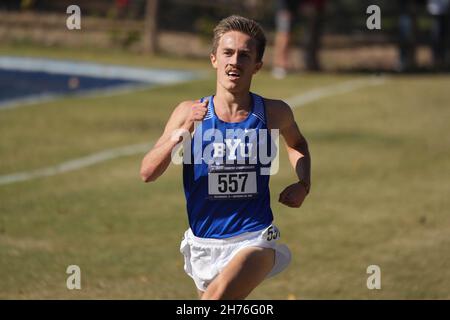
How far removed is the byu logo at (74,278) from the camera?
897 cm

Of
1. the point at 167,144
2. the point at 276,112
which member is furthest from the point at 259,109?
the point at 167,144

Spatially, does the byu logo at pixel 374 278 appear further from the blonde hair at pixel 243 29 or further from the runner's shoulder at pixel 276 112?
the blonde hair at pixel 243 29

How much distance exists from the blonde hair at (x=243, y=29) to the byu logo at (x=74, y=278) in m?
3.49

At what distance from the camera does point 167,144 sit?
5875 mm

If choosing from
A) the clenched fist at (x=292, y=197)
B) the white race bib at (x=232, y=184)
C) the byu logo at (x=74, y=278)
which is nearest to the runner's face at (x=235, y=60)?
the white race bib at (x=232, y=184)

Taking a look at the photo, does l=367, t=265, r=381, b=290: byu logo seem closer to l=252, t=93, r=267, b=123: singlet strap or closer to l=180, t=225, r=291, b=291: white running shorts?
l=180, t=225, r=291, b=291: white running shorts

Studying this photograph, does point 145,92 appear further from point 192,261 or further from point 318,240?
point 192,261

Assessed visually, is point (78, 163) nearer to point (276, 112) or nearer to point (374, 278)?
point (374, 278)

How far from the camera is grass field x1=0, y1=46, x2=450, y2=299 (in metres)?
9.41

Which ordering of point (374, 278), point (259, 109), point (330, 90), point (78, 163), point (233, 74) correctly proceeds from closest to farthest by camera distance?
1. point (233, 74)
2. point (259, 109)
3. point (374, 278)
4. point (78, 163)
5. point (330, 90)

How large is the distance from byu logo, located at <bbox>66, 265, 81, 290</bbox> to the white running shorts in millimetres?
2998

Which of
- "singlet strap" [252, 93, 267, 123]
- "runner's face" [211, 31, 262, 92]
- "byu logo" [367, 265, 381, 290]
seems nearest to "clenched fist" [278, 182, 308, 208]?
"singlet strap" [252, 93, 267, 123]

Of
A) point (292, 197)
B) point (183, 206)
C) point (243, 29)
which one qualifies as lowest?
point (183, 206)

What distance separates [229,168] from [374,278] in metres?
3.81
